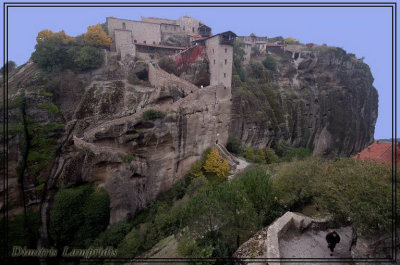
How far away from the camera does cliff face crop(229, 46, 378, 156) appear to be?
106 ft

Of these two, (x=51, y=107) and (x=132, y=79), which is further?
(x=132, y=79)

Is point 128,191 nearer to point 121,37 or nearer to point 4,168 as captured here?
point 4,168

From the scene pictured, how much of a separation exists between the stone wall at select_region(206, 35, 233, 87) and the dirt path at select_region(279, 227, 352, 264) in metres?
20.9

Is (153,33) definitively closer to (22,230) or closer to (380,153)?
(22,230)

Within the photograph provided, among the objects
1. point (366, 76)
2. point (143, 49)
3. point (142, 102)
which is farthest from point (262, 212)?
point (366, 76)

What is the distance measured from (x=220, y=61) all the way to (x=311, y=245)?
23.0m

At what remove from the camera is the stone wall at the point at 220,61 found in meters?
28.0

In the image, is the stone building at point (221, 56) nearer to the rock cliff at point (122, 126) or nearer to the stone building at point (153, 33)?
the rock cliff at point (122, 126)

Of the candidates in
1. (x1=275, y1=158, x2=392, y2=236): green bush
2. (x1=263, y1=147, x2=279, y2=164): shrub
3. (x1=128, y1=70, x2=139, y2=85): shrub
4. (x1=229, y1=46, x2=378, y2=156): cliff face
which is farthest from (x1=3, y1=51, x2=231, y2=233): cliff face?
(x1=275, y1=158, x2=392, y2=236): green bush

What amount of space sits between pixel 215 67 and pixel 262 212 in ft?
69.4

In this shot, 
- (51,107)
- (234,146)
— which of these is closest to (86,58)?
(51,107)

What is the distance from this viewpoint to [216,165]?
925 inches

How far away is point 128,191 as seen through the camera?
19.5m

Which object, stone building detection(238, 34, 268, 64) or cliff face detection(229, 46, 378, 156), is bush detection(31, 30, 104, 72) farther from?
stone building detection(238, 34, 268, 64)
